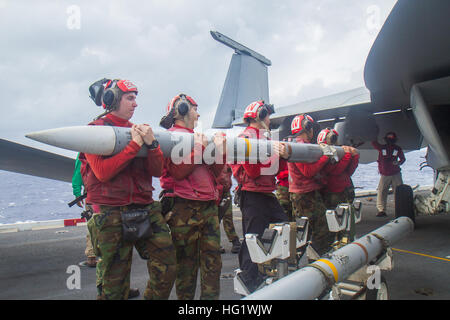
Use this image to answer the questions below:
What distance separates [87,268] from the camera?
4230mm

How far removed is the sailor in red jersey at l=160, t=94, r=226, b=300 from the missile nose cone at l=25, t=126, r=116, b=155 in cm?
55

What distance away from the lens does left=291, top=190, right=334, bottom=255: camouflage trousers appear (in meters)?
3.75

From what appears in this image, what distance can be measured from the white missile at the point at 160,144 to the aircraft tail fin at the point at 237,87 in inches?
309

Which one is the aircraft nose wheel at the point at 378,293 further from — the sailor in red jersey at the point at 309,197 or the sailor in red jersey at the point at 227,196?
the sailor in red jersey at the point at 227,196

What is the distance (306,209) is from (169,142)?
6.97ft

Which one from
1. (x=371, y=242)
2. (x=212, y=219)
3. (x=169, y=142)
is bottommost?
(x=371, y=242)

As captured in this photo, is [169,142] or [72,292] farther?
[72,292]

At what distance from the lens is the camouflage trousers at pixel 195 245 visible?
2.46 metres

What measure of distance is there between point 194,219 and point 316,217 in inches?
73.0

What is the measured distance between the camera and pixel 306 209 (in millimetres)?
3793

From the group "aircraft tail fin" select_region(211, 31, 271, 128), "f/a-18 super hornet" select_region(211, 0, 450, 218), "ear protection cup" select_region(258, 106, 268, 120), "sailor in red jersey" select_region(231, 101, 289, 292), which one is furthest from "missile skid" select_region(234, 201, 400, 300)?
"aircraft tail fin" select_region(211, 31, 271, 128)

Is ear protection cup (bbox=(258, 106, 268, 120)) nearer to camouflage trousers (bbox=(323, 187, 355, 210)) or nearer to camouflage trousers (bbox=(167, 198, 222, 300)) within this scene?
camouflage trousers (bbox=(167, 198, 222, 300))
